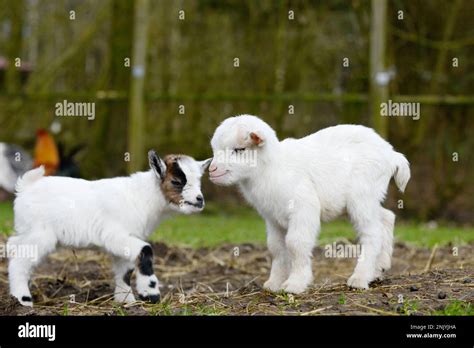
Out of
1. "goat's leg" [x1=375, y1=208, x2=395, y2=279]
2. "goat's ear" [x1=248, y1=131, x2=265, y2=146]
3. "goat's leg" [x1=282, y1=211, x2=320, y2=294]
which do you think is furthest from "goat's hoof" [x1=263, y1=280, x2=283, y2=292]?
"goat's ear" [x1=248, y1=131, x2=265, y2=146]

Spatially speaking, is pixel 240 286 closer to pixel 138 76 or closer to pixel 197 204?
pixel 197 204

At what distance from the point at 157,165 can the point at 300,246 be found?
1191 mm

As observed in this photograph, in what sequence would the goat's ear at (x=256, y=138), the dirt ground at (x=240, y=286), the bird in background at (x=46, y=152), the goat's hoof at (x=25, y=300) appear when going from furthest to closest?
the bird in background at (x=46, y=152) → the goat's hoof at (x=25, y=300) → the goat's ear at (x=256, y=138) → the dirt ground at (x=240, y=286)

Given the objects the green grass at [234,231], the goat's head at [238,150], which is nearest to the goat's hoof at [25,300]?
the goat's head at [238,150]

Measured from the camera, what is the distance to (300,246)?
250 inches

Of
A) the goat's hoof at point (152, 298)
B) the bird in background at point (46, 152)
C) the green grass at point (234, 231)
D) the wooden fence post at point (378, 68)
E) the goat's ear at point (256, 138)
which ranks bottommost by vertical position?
the goat's hoof at point (152, 298)

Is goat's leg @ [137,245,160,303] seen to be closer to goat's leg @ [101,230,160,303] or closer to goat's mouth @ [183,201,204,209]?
goat's leg @ [101,230,160,303]

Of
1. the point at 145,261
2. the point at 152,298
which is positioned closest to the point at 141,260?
the point at 145,261

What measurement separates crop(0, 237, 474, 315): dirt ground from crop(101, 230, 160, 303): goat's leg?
136 mm

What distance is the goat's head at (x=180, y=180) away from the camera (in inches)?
254

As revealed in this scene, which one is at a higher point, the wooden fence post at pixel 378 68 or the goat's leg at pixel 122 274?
the wooden fence post at pixel 378 68

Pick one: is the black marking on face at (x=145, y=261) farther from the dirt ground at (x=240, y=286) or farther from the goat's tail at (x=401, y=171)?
the goat's tail at (x=401, y=171)
